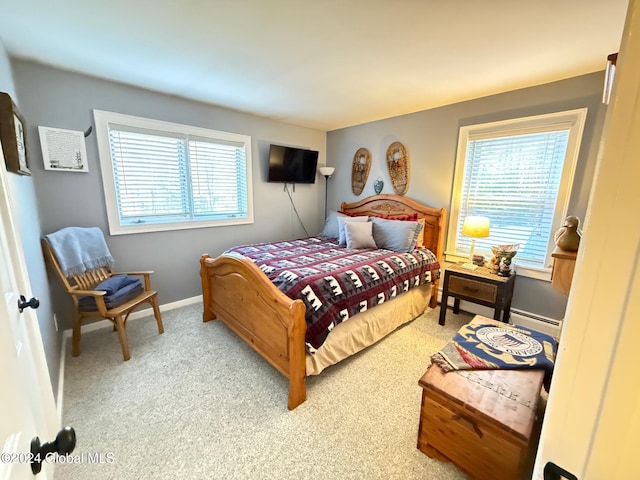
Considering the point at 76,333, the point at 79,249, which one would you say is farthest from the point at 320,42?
the point at 76,333

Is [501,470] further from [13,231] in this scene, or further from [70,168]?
[70,168]

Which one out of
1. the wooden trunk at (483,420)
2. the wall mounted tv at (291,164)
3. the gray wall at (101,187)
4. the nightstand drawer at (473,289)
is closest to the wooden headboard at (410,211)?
the nightstand drawer at (473,289)

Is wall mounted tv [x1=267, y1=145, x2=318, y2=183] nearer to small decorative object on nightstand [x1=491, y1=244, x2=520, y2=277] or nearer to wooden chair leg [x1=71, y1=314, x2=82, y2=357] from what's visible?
wooden chair leg [x1=71, y1=314, x2=82, y2=357]

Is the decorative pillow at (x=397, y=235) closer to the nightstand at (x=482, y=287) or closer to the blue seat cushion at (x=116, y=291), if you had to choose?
the nightstand at (x=482, y=287)

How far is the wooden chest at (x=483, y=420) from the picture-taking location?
1.15m

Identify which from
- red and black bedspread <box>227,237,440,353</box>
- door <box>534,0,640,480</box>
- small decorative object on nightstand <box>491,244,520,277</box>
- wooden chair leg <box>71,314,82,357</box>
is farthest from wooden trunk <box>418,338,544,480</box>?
wooden chair leg <box>71,314,82,357</box>

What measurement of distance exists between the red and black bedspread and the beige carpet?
1.56 ft

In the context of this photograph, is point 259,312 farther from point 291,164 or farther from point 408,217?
point 291,164

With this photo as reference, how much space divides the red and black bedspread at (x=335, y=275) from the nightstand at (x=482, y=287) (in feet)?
0.89

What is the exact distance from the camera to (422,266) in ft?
9.32

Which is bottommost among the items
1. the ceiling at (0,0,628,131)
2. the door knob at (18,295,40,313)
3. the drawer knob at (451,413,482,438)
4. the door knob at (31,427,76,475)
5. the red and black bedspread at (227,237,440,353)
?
the drawer knob at (451,413,482,438)

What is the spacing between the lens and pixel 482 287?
8.29 ft

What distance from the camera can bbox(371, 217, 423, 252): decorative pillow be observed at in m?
2.96

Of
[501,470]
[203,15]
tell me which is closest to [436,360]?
[501,470]
